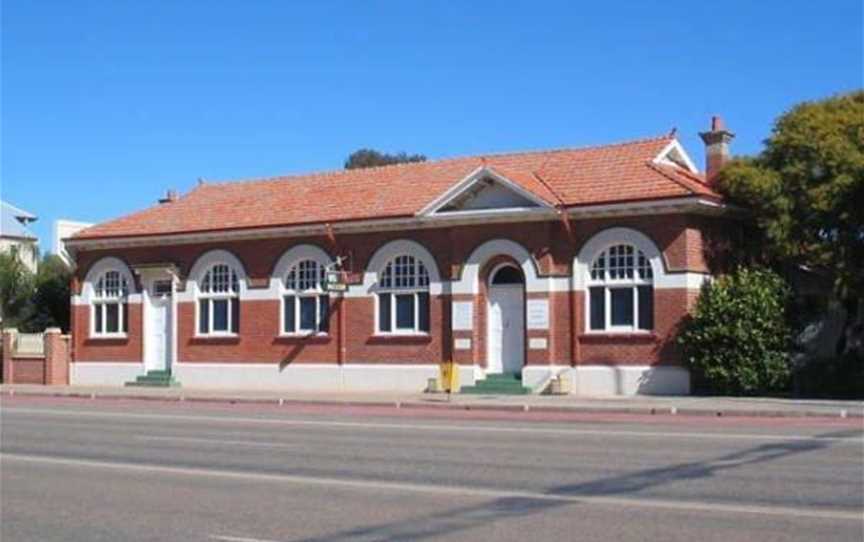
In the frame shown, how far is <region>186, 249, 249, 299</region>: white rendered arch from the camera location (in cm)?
3525

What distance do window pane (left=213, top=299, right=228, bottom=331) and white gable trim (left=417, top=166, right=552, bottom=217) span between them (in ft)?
24.5

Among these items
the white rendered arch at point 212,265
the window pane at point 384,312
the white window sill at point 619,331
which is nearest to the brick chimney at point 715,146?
the white window sill at point 619,331

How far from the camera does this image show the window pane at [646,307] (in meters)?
29.0

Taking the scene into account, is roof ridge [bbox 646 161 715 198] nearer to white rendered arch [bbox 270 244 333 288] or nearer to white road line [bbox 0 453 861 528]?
white rendered arch [bbox 270 244 333 288]

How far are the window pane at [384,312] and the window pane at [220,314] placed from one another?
5394mm

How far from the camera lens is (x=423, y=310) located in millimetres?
32344

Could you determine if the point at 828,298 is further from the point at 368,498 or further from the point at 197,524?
the point at 197,524

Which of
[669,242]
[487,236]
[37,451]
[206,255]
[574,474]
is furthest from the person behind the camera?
[206,255]

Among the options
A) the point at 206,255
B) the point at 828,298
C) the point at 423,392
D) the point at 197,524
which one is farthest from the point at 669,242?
the point at 197,524

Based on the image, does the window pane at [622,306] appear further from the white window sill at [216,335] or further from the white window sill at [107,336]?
the white window sill at [107,336]

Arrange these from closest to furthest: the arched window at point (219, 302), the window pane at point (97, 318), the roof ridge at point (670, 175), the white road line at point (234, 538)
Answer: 1. the white road line at point (234, 538)
2. the roof ridge at point (670, 175)
3. the arched window at point (219, 302)
4. the window pane at point (97, 318)

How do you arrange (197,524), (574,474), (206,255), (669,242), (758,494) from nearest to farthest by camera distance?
(197,524), (758,494), (574,474), (669,242), (206,255)

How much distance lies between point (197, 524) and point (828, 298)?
2256 cm

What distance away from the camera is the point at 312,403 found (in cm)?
2953
